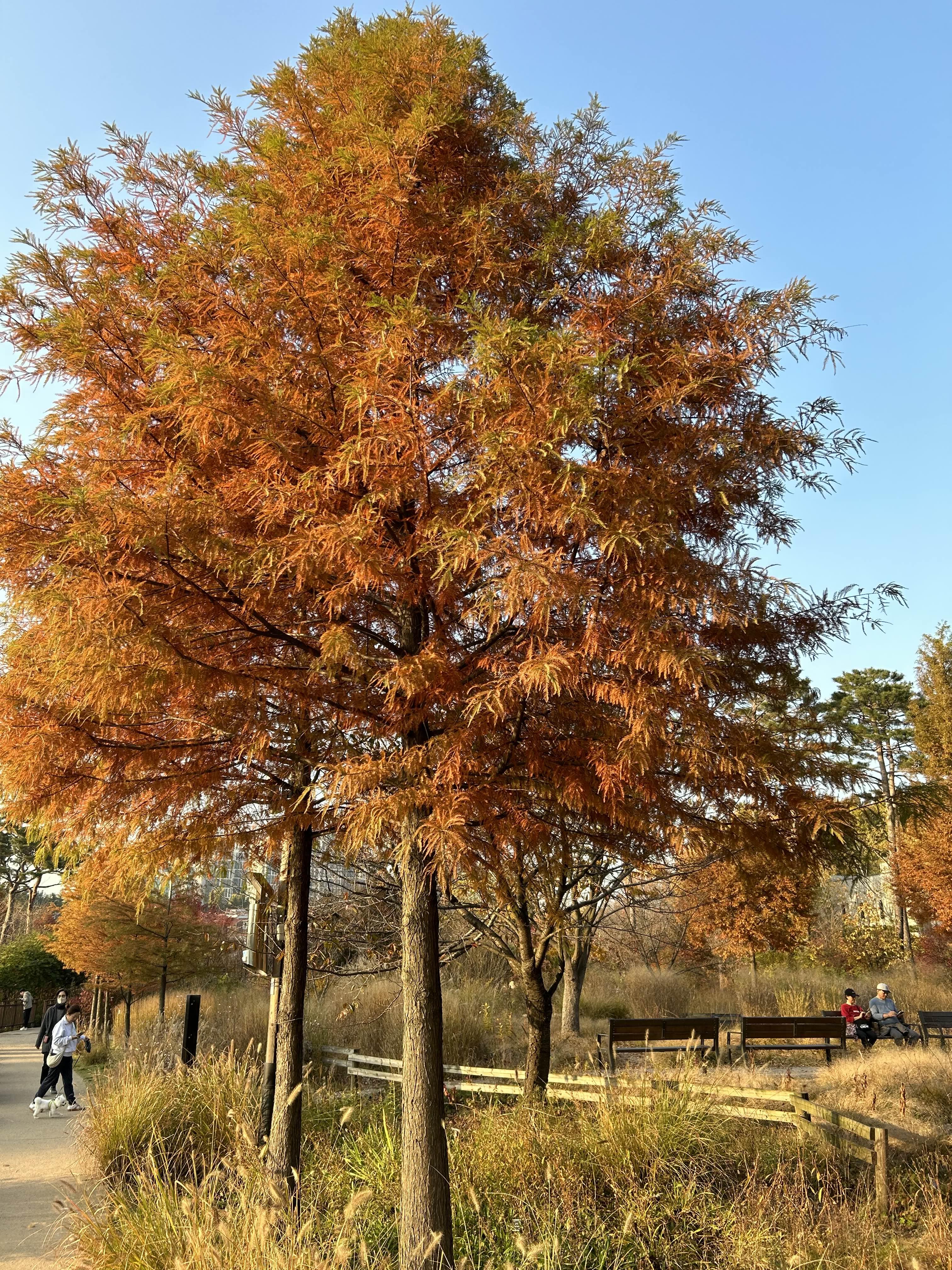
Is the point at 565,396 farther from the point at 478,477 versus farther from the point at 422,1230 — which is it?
the point at 422,1230

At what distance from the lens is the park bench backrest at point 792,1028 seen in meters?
14.4

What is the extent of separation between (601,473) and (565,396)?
40cm

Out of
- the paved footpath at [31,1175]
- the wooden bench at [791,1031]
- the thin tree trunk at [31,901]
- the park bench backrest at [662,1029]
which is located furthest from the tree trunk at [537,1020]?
the thin tree trunk at [31,901]

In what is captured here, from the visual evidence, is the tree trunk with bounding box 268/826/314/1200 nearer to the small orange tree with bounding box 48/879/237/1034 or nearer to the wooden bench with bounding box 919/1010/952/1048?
the wooden bench with bounding box 919/1010/952/1048

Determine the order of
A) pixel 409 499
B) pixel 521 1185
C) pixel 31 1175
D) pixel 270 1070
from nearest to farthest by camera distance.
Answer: pixel 409 499, pixel 521 1185, pixel 31 1175, pixel 270 1070

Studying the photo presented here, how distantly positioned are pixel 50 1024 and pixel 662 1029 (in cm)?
973

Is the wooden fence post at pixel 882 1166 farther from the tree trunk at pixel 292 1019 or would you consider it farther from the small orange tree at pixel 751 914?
the small orange tree at pixel 751 914

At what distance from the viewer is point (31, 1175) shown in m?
8.46

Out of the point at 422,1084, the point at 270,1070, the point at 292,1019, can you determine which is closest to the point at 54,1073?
the point at 270,1070

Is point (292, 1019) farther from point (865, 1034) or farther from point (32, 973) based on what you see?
point (32, 973)

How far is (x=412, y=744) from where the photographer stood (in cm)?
551

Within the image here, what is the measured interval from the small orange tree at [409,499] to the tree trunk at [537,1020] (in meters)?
4.50

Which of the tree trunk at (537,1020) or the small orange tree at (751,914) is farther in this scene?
the small orange tree at (751,914)

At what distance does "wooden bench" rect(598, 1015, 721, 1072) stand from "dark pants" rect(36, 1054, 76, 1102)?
308 inches
